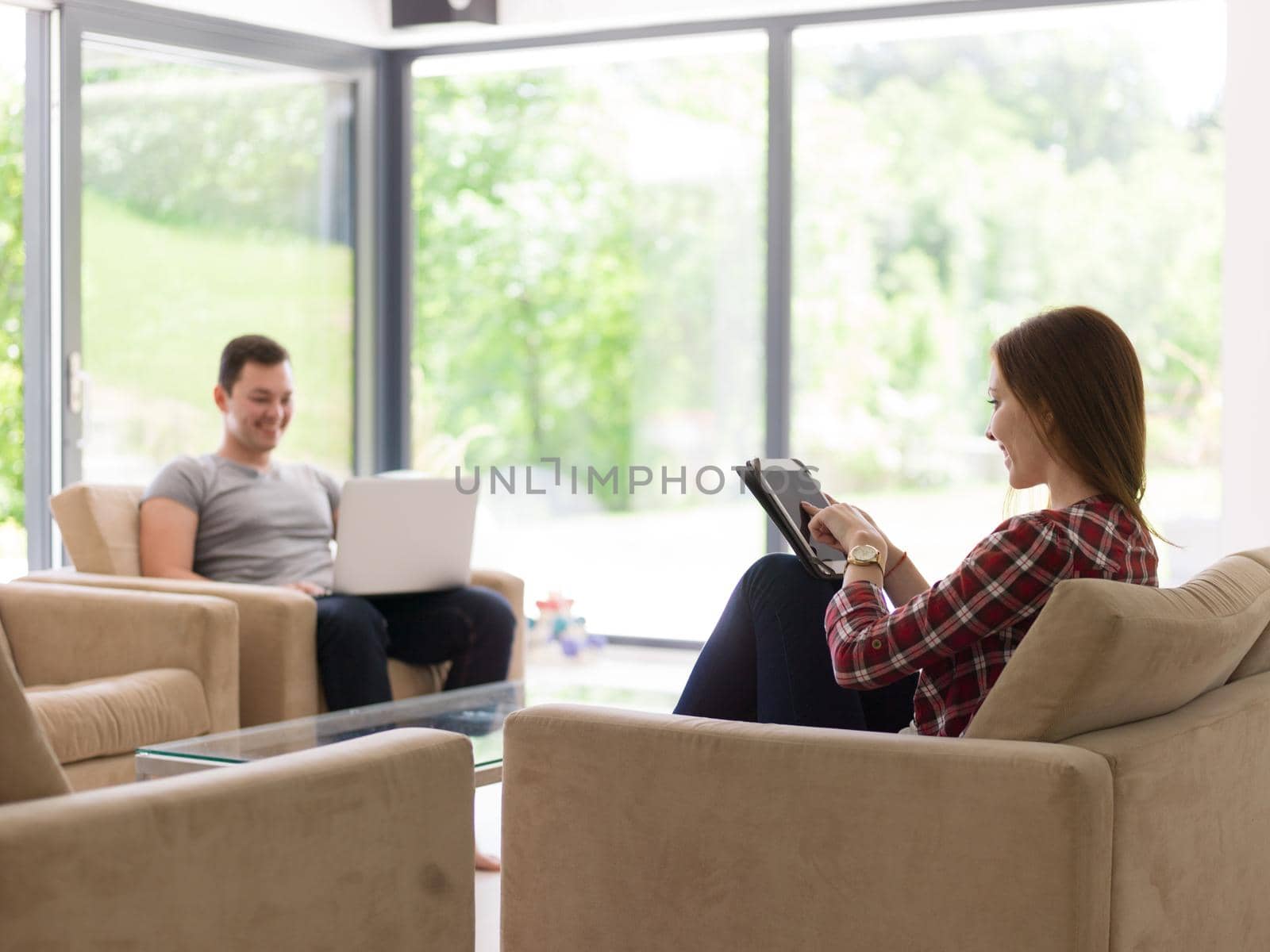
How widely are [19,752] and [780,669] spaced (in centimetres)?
111

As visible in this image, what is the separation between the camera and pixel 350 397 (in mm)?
6453

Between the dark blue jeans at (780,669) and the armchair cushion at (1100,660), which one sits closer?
the armchair cushion at (1100,660)

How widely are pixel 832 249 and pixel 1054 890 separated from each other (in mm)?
4331

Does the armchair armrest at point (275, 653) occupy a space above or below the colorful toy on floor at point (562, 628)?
above

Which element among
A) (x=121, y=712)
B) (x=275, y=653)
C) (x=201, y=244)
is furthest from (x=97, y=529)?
(x=201, y=244)

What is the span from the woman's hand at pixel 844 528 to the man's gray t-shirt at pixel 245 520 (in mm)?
1996

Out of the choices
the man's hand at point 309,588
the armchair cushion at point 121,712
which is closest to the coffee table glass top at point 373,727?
the armchair cushion at point 121,712

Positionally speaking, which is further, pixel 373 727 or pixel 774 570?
pixel 373 727

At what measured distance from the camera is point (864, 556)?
2.22m

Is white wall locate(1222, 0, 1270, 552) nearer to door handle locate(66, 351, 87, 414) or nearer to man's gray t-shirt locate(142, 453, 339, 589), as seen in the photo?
man's gray t-shirt locate(142, 453, 339, 589)

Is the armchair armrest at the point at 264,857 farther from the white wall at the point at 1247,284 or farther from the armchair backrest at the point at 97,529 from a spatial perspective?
the white wall at the point at 1247,284

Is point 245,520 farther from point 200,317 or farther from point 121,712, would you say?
point 200,317

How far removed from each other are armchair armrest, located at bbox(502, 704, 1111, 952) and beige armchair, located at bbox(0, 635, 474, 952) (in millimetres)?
202

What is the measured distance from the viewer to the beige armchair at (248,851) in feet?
4.68
